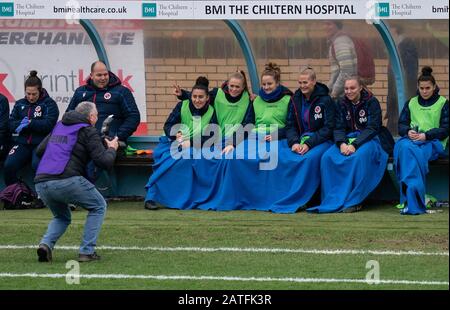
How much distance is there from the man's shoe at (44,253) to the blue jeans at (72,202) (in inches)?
1.3

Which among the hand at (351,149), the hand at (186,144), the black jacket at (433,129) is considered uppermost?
the black jacket at (433,129)

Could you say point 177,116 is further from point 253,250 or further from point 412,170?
point 253,250

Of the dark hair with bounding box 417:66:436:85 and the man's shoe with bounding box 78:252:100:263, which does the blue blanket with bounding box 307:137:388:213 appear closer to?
the dark hair with bounding box 417:66:436:85

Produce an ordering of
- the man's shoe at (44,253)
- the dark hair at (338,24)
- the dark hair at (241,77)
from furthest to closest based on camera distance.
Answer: the dark hair at (338,24) < the dark hair at (241,77) < the man's shoe at (44,253)

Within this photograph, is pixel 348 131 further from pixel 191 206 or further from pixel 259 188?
pixel 191 206

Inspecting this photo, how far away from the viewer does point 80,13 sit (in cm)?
Answer: 1198

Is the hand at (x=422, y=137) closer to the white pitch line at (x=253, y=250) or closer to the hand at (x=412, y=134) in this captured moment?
Result: the hand at (x=412, y=134)

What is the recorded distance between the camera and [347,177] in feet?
35.4

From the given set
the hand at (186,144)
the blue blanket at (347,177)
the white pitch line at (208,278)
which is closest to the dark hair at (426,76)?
the blue blanket at (347,177)

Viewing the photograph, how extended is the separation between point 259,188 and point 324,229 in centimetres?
155

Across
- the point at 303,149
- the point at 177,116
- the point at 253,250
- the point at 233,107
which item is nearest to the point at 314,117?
the point at 303,149

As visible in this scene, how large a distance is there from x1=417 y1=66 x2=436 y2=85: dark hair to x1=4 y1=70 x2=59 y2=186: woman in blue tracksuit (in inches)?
159

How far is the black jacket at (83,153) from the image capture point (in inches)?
323

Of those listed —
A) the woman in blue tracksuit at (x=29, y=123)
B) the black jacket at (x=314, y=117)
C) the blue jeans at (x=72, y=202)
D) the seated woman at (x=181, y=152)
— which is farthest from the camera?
the woman in blue tracksuit at (x=29, y=123)
